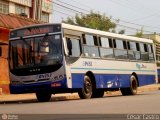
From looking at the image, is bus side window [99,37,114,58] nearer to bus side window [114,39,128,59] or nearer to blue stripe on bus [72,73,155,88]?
bus side window [114,39,128,59]

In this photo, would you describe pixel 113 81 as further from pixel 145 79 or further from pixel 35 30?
pixel 35 30

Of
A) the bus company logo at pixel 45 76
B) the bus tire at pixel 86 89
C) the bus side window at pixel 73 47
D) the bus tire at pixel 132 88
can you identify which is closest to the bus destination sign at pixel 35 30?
the bus side window at pixel 73 47

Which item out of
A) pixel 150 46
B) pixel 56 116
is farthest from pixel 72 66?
pixel 150 46

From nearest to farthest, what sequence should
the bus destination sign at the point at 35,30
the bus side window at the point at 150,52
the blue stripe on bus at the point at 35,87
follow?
Answer: the blue stripe on bus at the point at 35,87 < the bus destination sign at the point at 35,30 < the bus side window at the point at 150,52

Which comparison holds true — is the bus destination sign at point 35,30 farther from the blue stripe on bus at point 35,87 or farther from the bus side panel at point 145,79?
the bus side panel at point 145,79

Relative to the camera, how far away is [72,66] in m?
20.5

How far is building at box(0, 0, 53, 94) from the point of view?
29.8m

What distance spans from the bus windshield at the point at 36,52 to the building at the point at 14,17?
497 centimetres

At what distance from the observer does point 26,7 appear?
36375mm

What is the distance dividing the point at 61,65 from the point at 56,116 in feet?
24.4

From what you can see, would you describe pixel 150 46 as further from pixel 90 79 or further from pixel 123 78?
pixel 90 79

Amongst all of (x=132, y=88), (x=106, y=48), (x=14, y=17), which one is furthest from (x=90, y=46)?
(x=14, y=17)

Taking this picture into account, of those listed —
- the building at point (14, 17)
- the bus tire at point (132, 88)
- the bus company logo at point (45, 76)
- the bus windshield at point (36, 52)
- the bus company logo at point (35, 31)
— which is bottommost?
the bus tire at point (132, 88)

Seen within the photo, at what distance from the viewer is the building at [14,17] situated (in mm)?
29794
